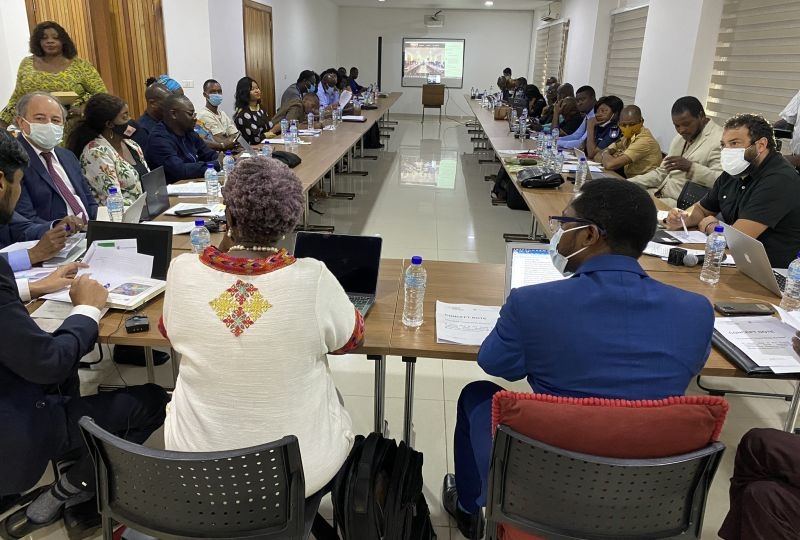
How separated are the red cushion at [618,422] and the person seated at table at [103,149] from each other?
2.78m

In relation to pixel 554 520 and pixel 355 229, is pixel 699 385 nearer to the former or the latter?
pixel 554 520

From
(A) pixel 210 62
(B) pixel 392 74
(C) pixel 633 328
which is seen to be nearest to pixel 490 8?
(B) pixel 392 74

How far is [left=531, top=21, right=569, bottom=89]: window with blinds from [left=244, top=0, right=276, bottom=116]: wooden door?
563cm

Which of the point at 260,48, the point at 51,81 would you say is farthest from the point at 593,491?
the point at 260,48

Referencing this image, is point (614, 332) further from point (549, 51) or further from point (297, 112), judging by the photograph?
point (549, 51)

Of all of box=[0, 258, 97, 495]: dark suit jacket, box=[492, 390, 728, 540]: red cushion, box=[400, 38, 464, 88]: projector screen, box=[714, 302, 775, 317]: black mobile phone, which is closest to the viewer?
box=[492, 390, 728, 540]: red cushion

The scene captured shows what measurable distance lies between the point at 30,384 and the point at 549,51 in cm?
1356

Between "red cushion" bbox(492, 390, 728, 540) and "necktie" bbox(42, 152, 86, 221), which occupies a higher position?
"necktie" bbox(42, 152, 86, 221)

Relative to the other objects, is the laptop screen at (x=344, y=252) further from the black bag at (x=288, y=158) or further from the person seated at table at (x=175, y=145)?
the black bag at (x=288, y=158)

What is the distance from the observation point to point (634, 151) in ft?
15.2

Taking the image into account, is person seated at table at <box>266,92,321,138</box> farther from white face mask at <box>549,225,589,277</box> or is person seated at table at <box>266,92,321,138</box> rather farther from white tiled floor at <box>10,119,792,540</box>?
white face mask at <box>549,225,589,277</box>

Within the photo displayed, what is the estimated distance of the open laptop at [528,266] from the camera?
2049mm

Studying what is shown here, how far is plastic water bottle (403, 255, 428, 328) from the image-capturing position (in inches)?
75.8

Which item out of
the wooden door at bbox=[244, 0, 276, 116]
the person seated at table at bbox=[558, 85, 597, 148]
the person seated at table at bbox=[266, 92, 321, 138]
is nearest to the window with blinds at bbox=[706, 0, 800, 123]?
the person seated at table at bbox=[558, 85, 597, 148]
